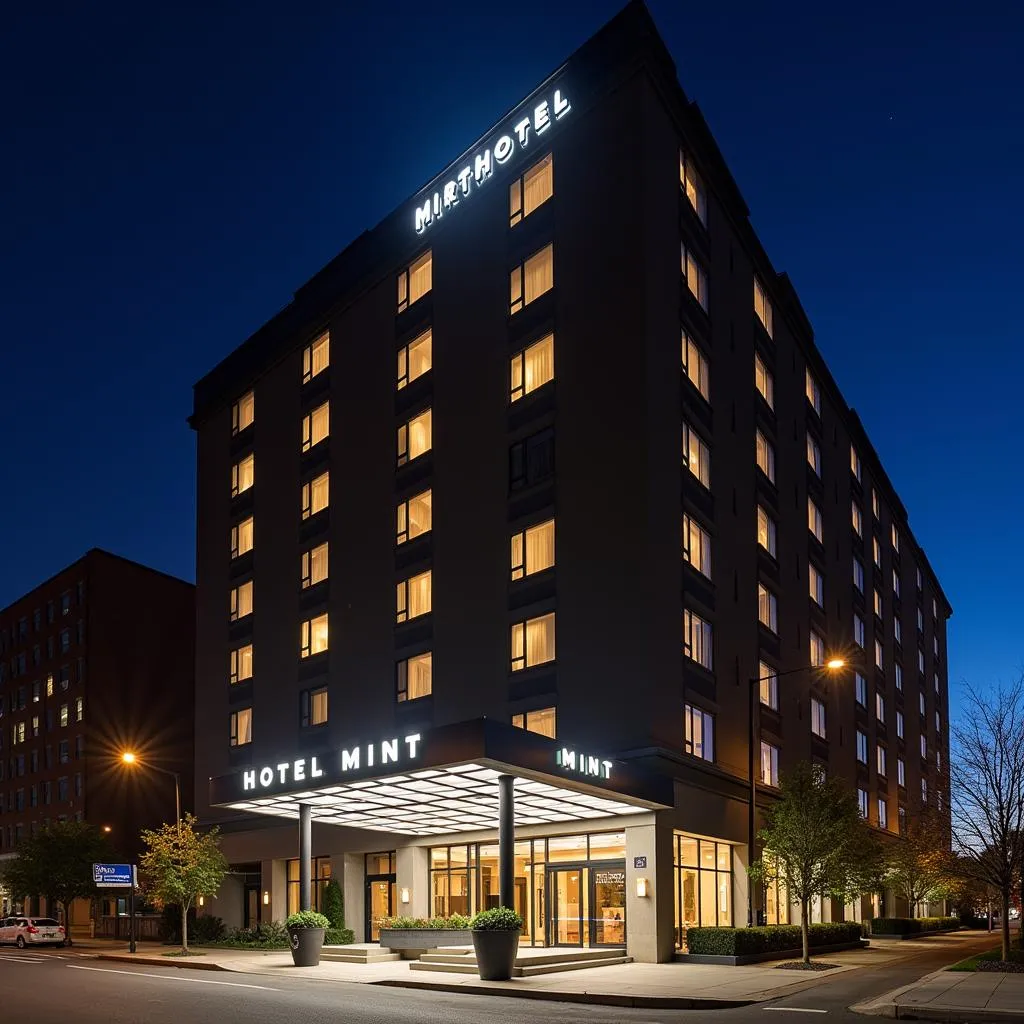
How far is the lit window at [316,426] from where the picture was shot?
57094 millimetres

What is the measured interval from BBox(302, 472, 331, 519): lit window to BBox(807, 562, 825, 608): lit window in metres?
24.5

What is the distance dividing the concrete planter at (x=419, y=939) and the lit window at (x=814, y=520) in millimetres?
31640

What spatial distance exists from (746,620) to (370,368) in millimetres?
20525

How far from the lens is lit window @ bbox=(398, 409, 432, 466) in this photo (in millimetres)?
50438

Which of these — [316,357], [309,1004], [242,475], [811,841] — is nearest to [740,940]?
[811,841]

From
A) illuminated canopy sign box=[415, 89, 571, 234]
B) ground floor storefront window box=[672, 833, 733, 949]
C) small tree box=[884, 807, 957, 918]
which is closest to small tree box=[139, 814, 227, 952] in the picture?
ground floor storefront window box=[672, 833, 733, 949]

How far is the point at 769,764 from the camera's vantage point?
164 feet

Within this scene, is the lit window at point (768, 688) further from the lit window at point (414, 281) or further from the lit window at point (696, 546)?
the lit window at point (414, 281)

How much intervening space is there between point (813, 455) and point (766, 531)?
12.6 metres

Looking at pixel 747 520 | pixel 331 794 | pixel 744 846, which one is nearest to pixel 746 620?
pixel 747 520

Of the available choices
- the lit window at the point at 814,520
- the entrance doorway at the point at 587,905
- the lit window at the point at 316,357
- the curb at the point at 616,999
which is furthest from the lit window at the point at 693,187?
the curb at the point at 616,999

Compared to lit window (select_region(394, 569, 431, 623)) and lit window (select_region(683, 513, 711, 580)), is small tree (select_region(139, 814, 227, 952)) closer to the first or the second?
lit window (select_region(394, 569, 431, 623))

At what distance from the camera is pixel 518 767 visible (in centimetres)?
3011

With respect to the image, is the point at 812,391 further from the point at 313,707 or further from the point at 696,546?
the point at 313,707
